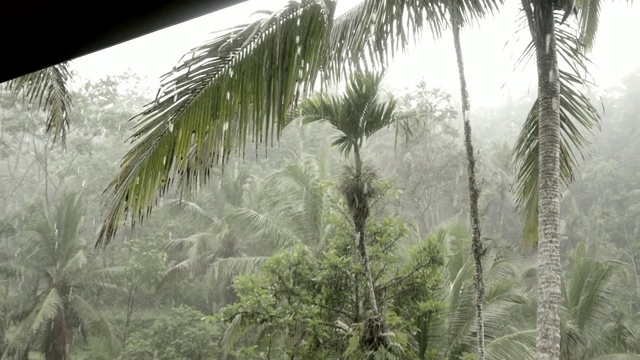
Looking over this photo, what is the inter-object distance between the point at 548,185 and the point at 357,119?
71.1 inches

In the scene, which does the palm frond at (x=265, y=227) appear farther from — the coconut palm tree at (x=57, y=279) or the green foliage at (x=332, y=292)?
the green foliage at (x=332, y=292)

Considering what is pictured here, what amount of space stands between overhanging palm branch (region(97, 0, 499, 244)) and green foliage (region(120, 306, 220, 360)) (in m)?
10.4

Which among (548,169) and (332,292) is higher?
(548,169)

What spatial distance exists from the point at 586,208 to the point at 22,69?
79.8 feet

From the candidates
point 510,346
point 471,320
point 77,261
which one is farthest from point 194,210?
point 510,346

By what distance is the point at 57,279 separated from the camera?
44.3ft

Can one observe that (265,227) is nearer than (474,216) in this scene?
No

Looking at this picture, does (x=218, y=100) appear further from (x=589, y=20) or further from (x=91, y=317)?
(x=91, y=317)

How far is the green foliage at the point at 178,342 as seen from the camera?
12.1 m

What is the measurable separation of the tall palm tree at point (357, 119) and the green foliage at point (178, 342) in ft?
26.4

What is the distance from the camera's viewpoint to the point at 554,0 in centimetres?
350

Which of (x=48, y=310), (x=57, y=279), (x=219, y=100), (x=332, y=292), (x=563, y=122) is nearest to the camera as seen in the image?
(x=219, y=100)

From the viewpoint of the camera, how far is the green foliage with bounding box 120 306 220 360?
1209cm

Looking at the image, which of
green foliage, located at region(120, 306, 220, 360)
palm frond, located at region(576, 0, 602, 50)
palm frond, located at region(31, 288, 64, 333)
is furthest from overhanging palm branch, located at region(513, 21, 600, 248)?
palm frond, located at region(31, 288, 64, 333)
